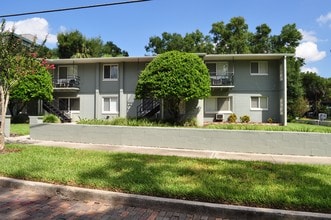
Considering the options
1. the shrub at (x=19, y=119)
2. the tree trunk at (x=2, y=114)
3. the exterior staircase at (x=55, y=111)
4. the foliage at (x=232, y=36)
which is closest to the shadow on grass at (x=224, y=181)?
the tree trunk at (x=2, y=114)

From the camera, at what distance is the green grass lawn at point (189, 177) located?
5.01m

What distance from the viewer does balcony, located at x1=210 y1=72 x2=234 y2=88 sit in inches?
900

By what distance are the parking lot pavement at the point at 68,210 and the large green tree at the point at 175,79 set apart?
1245 centimetres

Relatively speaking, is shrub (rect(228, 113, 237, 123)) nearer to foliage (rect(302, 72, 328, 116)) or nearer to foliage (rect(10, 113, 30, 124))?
foliage (rect(10, 113, 30, 124))

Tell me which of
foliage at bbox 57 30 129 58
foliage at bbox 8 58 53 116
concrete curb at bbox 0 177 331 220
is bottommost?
Result: concrete curb at bbox 0 177 331 220

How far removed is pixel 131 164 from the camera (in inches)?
301

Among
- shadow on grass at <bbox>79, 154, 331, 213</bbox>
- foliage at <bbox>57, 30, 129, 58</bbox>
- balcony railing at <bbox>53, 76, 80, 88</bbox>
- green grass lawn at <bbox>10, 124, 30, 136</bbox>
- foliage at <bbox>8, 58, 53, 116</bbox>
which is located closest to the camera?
shadow on grass at <bbox>79, 154, 331, 213</bbox>

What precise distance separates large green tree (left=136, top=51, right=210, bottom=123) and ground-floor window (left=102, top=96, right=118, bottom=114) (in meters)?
6.38

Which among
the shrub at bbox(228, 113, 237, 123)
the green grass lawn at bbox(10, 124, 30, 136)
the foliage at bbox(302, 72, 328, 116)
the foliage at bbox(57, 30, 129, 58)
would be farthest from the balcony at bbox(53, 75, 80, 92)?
the foliage at bbox(302, 72, 328, 116)

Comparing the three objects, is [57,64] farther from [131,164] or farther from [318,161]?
[318,161]

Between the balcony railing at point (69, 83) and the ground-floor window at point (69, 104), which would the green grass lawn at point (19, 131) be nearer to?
the balcony railing at point (69, 83)

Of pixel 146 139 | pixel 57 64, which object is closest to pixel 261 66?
pixel 146 139

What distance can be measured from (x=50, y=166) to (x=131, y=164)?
201cm

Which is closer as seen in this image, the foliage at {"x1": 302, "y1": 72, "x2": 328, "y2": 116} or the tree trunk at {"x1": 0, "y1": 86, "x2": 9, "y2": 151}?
the tree trunk at {"x1": 0, "y1": 86, "x2": 9, "y2": 151}
